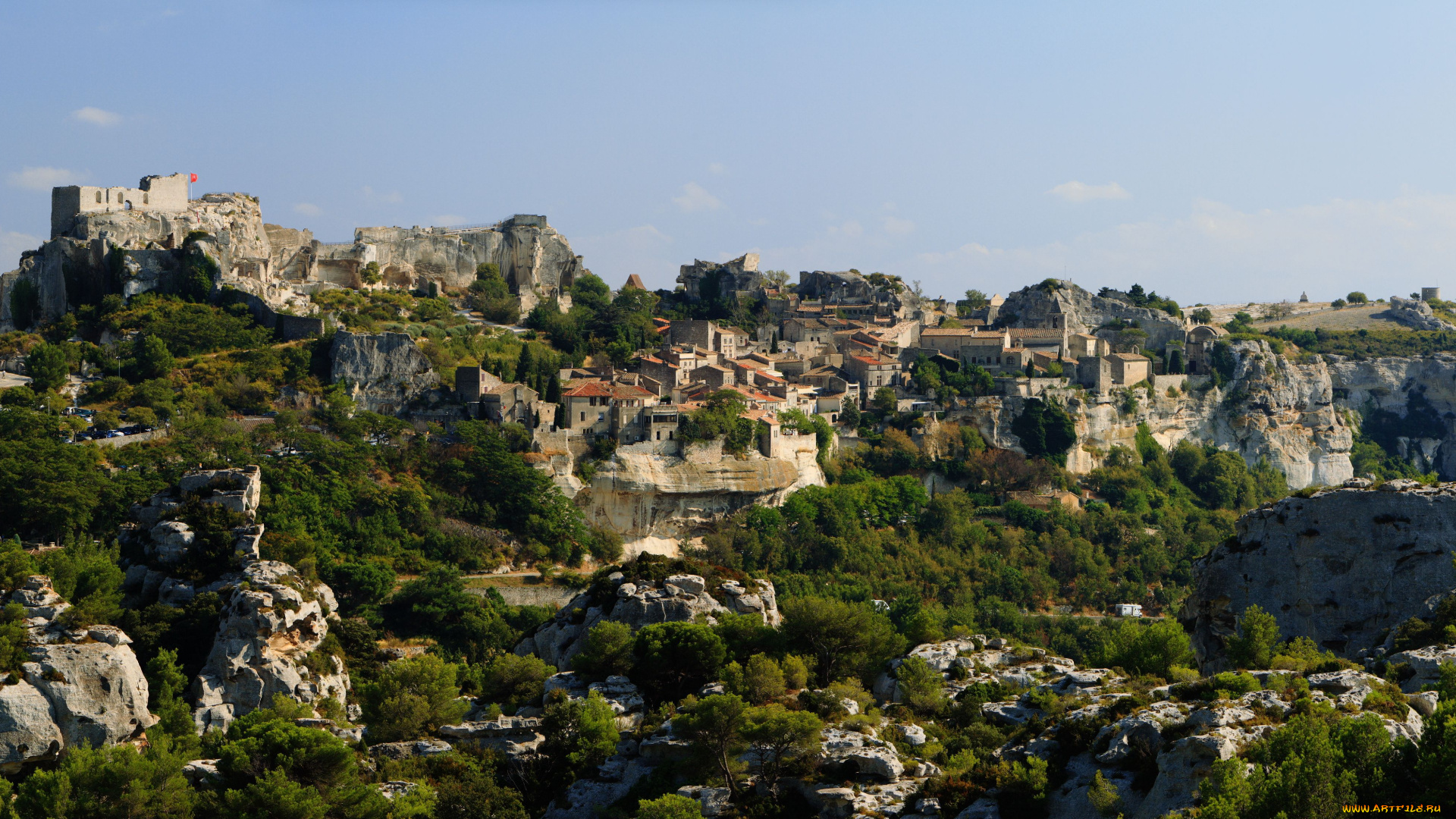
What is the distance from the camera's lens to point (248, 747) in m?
29.1

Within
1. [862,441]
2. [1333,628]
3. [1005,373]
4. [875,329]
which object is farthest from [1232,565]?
[875,329]

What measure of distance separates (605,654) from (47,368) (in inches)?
1307

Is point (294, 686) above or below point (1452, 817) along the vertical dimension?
below

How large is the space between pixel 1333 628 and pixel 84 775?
86.7ft

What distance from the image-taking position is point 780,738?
27.3m

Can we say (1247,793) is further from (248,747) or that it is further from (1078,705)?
(248,747)

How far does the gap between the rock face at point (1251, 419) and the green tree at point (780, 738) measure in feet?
159

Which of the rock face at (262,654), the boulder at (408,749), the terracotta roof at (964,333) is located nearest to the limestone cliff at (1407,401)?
the terracotta roof at (964,333)

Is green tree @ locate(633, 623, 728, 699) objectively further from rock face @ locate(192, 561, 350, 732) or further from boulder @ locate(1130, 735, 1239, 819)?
boulder @ locate(1130, 735, 1239, 819)

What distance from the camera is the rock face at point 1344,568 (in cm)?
3300

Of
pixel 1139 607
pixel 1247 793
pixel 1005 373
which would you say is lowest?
pixel 1139 607

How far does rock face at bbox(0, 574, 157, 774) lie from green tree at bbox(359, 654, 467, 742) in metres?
6.31

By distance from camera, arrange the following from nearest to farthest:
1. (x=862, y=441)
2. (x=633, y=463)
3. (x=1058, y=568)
Answer: (x=633, y=463) → (x=1058, y=568) → (x=862, y=441)

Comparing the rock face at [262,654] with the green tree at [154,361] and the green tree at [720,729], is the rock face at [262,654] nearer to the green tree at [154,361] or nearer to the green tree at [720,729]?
the green tree at [720,729]
